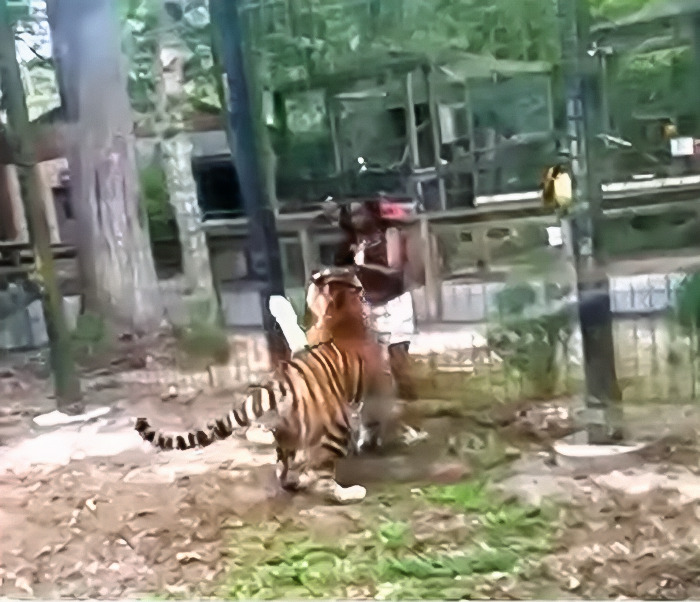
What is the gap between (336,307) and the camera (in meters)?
1.02

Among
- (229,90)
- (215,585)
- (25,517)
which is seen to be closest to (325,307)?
(229,90)

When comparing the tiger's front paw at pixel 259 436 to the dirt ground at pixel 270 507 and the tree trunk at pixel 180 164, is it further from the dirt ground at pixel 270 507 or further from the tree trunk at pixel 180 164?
the tree trunk at pixel 180 164

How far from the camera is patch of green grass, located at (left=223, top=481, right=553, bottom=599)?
3.31 ft

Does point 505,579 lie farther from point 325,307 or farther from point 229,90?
point 229,90

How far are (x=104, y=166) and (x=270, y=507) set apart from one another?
432mm

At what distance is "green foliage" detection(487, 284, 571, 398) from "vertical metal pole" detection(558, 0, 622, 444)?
0.03m

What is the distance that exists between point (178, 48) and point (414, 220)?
320mm

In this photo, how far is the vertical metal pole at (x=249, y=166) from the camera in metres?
1.00

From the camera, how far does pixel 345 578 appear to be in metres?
1.05

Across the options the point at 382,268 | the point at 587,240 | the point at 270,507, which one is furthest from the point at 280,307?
the point at 587,240

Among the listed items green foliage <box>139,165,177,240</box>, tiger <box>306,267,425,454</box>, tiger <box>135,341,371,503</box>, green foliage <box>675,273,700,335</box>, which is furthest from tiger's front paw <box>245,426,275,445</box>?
green foliage <box>675,273,700,335</box>

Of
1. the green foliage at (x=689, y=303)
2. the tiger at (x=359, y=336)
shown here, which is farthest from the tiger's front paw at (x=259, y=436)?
the green foliage at (x=689, y=303)

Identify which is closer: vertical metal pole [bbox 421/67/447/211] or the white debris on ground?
vertical metal pole [bbox 421/67/447/211]

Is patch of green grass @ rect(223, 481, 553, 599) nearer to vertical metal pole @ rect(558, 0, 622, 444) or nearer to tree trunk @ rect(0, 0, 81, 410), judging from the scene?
vertical metal pole @ rect(558, 0, 622, 444)
